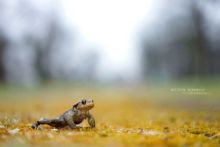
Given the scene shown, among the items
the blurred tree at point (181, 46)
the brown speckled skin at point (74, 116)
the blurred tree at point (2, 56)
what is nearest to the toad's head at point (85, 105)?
the brown speckled skin at point (74, 116)

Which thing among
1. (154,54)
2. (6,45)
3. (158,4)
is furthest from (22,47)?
(154,54)

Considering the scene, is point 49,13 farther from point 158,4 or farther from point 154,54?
point 154,54

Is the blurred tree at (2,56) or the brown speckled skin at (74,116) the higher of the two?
the blurred tree at (2,56)

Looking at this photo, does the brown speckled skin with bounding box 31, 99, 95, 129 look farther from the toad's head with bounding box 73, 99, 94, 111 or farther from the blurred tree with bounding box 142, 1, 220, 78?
the blurred tree with bounding box 142, 1, 220, 78

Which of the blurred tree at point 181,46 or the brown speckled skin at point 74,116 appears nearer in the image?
the brown speckled skin at point 74,116

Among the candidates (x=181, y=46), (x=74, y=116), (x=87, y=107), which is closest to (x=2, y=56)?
(x=181, y=46)

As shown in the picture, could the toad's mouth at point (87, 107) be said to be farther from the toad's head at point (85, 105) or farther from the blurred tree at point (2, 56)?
the blurred tree at point (2, 56)

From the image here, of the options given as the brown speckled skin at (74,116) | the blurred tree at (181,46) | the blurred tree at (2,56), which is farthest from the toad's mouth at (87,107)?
the blurred tree at (2,56)

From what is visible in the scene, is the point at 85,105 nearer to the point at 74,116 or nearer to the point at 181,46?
the point at 74,116

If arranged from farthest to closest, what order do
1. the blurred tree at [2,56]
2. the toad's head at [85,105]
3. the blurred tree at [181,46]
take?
the blurred tree at [2,56] → the blurred tree at [181,46] → the toad's head at [85,105]

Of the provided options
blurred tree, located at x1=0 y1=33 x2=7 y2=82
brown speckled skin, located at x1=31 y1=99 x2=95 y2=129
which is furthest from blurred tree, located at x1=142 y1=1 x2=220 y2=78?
brown speckled skin, located at x1=31 y1=99 x2=95 y2=129

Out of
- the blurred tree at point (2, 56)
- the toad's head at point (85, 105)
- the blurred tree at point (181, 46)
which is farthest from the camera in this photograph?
the blurred tree at point (2, 56)
